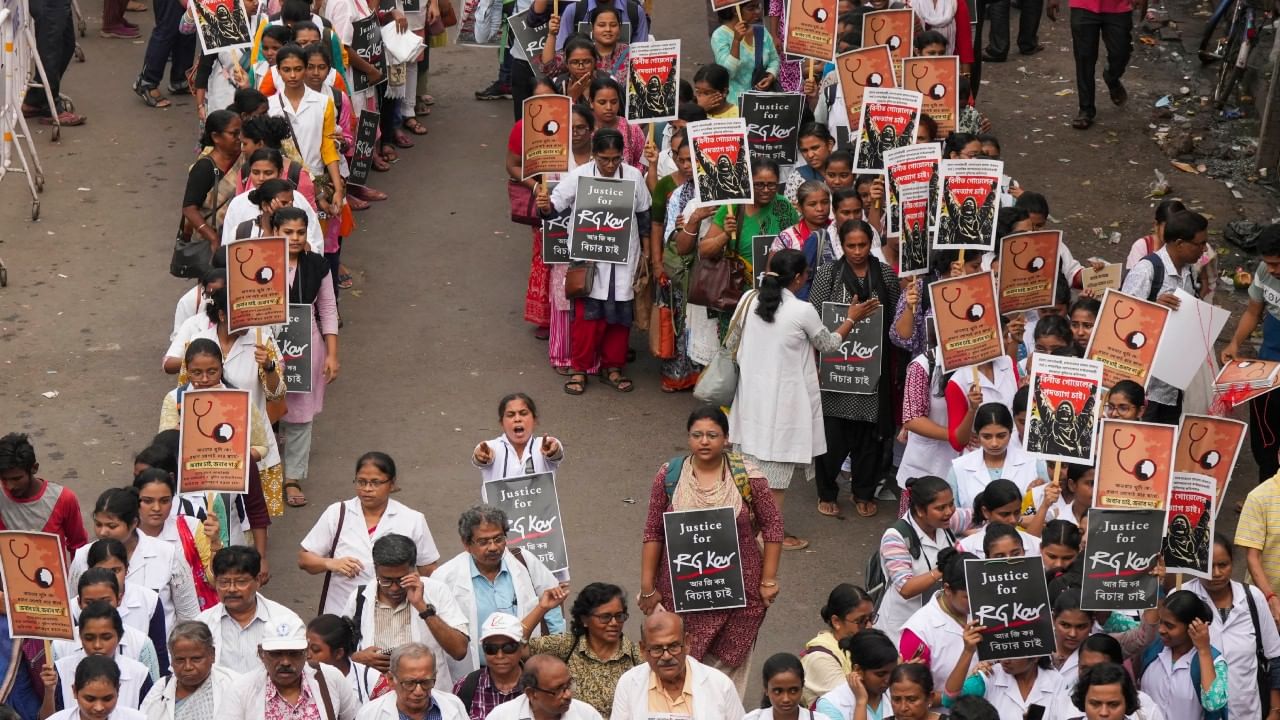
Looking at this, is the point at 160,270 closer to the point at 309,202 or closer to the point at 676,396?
the point at 309,202

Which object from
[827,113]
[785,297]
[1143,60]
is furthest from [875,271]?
[1143,60]

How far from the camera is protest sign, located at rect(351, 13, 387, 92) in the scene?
1378 cm

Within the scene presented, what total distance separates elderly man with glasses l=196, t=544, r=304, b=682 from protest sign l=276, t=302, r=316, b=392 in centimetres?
255

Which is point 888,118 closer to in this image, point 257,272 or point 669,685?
point 257,272

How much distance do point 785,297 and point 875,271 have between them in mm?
923

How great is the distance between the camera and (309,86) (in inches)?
480

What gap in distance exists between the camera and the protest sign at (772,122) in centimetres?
1199

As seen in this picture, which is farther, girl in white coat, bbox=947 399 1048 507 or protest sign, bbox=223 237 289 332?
protest sign, bbox=223 237 289 332

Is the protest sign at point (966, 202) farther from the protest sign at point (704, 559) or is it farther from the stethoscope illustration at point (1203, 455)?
the protest sign at point (704, 559)

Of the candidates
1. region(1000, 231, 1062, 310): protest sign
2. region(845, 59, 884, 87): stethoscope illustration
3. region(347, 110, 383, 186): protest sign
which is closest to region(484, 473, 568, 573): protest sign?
region(1000, 231, 1062, 310): protest sign

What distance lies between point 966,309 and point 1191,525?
181cm

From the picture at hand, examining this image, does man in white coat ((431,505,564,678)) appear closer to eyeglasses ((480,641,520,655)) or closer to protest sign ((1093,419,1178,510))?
eyeglasses ((480,641,520,655))

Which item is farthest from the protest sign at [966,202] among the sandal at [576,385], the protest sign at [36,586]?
the protest sign at [36,586]

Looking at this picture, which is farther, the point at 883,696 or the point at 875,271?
the point at 875,271
